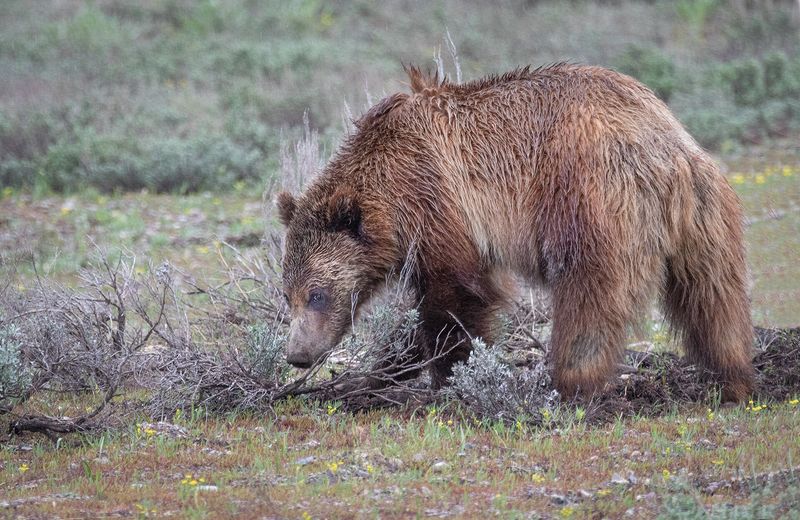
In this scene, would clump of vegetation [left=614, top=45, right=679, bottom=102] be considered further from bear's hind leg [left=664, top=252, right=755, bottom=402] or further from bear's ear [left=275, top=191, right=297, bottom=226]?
bear's ear [left=275, top=191, right=297, bottom=226]

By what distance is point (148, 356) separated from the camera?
322 inches

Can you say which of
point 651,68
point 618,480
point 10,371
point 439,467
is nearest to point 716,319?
point 618,480

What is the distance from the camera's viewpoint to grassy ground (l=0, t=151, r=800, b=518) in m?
5.70

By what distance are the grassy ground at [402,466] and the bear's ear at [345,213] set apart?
4.18 feet

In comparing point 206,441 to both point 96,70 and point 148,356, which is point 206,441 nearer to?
point 148,356

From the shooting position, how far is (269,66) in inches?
907

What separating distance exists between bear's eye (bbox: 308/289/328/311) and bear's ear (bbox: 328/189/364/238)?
45 cm

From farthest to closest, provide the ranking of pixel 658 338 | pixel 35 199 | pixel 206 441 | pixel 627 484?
pixel 35 199 < pixel 658 338 < pixel 206 441 < pixel 627 484

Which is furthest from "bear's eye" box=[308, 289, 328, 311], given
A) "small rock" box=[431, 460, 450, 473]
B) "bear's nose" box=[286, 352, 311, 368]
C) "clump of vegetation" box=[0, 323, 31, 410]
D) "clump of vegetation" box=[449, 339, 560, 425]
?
"clump of vegetation" box=[0, 323, 31, 410]

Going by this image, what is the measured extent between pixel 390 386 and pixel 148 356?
1.80 meters

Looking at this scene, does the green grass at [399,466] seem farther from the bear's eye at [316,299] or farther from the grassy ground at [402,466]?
the bear's eye at [316,299]

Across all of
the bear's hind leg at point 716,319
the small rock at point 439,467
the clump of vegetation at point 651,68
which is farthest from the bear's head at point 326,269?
the clump of vegetation at point 651,68

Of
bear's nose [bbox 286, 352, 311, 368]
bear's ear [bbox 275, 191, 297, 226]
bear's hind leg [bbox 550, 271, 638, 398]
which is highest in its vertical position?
bear's ear [bbox 275, 191, 297, 226]

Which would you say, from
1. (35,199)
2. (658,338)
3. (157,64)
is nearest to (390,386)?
(658,338)
